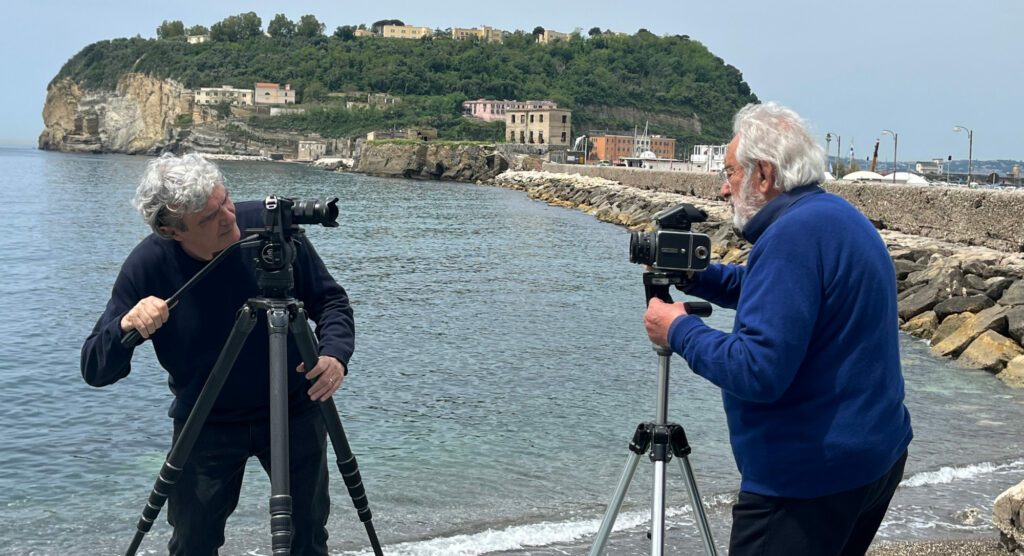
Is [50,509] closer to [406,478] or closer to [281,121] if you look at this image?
[406,478]

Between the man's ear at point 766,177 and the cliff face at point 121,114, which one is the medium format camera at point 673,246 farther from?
the cliff face at point 121,114

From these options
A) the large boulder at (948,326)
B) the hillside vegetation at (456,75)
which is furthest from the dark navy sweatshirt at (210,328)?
the hillside vegetation at (456,75)

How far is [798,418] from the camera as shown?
2273mm

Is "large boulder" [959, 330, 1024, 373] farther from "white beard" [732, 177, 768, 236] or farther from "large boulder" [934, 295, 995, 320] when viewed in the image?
"white beard" [732, 177, 768, 236]

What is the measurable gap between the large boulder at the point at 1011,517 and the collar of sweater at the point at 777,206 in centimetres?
240

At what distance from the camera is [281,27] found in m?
190

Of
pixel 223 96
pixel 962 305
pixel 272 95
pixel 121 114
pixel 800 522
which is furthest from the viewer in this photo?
pixel 121 114

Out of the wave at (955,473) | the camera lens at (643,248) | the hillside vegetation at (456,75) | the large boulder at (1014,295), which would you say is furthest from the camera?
the hillside vegetation at (456,75)

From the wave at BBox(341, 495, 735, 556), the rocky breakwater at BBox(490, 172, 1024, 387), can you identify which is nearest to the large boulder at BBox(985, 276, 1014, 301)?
the rocky breakwater at BBox(490, 172, 1024, 387)

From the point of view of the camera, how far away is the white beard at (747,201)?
93.4 inches

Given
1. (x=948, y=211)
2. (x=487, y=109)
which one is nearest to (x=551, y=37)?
(x=487, y=109)

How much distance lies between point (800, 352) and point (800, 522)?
44 cm

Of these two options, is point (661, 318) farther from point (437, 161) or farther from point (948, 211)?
point (437, 161)

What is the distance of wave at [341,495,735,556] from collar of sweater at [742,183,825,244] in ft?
9.89
